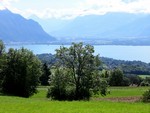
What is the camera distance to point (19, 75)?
2130 inches

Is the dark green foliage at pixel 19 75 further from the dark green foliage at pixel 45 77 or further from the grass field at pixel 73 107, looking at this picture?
the dark green foliage at pixel 45 77

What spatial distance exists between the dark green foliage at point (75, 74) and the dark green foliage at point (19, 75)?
27.4ft

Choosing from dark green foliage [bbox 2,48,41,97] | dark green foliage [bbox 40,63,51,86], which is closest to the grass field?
dark green foliage [bbox 2,48,41,97]

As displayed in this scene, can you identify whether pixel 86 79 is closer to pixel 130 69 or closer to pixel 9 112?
pixel 9 112

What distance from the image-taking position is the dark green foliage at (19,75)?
54125 mm

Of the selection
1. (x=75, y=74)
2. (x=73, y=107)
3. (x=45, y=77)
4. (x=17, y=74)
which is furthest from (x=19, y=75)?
(x=45, y=77)

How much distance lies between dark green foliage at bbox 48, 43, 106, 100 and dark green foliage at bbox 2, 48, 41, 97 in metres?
8.34

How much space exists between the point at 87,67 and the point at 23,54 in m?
13.6

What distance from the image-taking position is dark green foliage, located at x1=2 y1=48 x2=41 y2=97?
5412cm

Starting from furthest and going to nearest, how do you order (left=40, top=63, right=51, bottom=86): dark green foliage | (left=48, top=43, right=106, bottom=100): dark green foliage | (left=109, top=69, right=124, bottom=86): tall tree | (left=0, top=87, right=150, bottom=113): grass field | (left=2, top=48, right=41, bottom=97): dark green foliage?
(left=109, top=69, right=124, bottom=86): tall tree < (left=40, top=63, right=51, bottom=86): dark green foliage < (left=2, top=48, right=41, bottom=97): dark green foliage < (left=48, top=43, right=106, bottom=100): dark green foliage < (left=0, top=87, right=150, bottom=113): grass field

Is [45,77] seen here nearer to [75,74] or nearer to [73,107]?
[75,74]

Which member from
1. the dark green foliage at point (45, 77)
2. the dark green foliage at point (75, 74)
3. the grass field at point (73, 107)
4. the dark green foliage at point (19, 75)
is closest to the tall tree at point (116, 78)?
the dark green foliage at point (45, 77)

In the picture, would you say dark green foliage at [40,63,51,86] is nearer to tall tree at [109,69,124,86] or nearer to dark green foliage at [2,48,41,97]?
tall tree at [109,69,124,86]

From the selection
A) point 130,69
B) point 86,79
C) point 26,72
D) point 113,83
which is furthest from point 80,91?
point 130,69
